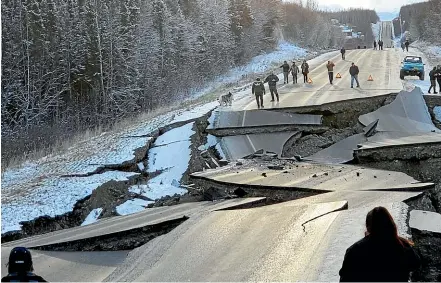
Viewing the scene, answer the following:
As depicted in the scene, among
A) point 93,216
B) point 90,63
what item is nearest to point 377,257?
point 93,216

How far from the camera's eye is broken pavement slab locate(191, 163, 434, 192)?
11328 millimetres

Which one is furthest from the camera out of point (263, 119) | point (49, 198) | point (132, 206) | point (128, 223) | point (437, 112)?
point (437, 112)

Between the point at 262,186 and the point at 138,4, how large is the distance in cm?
4428

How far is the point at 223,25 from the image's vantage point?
214 ft

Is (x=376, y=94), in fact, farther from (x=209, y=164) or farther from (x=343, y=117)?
(x=209, y=164)

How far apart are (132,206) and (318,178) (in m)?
4.29

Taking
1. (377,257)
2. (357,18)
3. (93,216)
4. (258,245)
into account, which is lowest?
(93,216)

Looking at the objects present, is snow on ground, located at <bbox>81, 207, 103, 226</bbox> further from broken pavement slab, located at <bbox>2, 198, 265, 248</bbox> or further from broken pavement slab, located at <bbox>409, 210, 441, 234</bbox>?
broken pavement slab, located at <bbox>409, 210, 441, 234</bbox>

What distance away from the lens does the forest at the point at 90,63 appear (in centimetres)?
3566

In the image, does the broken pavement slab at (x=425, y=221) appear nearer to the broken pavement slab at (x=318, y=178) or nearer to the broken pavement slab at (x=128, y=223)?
the broken pavement slab at (x=318, y=178)

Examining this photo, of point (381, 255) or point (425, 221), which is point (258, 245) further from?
point (381, 255)

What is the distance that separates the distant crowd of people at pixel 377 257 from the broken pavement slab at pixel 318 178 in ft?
22.6

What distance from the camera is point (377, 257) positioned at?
4.12 meters

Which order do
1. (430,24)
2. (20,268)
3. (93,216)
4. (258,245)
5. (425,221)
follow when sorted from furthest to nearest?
(430,24) < (93,216) < (425,221) < (258,245) < (20,268)
